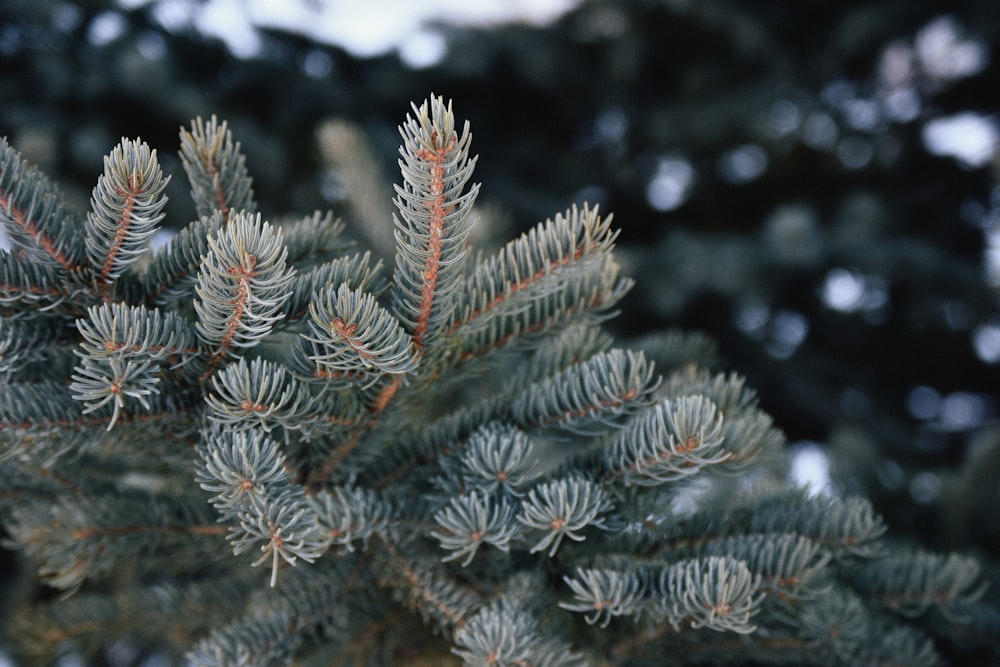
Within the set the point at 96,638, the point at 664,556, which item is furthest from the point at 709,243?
the point at 96,638

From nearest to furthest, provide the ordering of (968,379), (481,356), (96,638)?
(481,356) < (96,638) < (968,379)

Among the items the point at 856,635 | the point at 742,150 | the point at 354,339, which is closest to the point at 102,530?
the point at 354,339

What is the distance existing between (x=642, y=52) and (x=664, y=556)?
107 cm

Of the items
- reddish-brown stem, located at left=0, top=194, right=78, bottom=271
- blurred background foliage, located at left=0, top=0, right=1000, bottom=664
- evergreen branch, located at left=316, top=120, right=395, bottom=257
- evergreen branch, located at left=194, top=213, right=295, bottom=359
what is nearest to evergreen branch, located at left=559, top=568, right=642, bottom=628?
evergreen branch, located at left=194, top=213, right=295, bottom=359

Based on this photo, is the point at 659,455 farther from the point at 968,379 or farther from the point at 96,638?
the point at 968,379

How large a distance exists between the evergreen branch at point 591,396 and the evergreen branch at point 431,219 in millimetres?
83

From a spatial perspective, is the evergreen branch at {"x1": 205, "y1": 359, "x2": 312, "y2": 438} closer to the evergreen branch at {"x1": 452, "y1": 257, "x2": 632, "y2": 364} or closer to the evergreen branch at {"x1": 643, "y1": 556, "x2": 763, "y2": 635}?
the evergreen branch at {"x1": 452, "y1": 257, "x2": 632, "y2": 364}

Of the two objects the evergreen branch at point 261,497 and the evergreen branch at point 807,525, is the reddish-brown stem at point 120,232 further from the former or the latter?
the evergreen branch at point 807,525

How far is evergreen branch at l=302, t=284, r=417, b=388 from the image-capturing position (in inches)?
13.6

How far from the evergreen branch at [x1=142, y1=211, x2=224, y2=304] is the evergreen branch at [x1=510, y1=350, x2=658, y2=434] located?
20 centimetres

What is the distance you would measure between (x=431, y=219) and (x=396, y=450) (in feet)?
0.55

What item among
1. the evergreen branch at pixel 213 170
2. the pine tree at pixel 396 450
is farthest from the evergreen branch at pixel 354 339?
the evergreen branch at pixel 213 170

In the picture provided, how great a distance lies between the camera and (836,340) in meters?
1.31

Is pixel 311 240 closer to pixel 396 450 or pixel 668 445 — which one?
pixel 396 450
